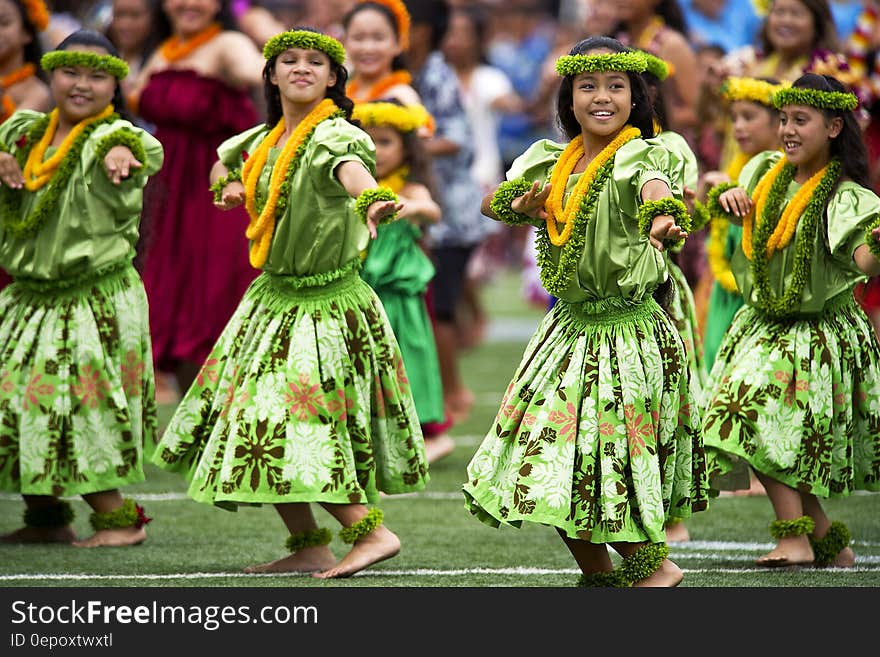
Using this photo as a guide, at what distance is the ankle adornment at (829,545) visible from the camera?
589cm

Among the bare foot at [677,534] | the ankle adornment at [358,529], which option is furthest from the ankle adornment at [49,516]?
the bare foot at [677,534]

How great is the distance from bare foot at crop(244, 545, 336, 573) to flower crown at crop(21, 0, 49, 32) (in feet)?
9.69

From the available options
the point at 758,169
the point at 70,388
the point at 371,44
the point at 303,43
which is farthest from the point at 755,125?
the point at 70,388

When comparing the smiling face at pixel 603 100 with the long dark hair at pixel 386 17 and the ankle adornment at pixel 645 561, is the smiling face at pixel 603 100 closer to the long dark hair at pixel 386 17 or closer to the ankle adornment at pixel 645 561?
the ankle adornment at pixel 645 561

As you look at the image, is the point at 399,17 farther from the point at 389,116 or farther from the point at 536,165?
the point at 536,165

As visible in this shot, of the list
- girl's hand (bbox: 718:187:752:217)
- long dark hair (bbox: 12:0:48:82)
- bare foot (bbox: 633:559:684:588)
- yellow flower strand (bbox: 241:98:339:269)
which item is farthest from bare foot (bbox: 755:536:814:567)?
long dark hair (bbox: 12:0:48:82)

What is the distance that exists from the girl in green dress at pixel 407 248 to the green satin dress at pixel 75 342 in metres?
1.52

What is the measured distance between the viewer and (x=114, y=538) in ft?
20.5

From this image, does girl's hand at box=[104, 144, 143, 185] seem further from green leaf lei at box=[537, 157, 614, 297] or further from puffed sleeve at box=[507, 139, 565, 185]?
green leaf lei at box=[537, 157, 614, 297]

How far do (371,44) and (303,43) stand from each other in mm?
2232

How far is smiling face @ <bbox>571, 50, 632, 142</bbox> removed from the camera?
5164 mm
